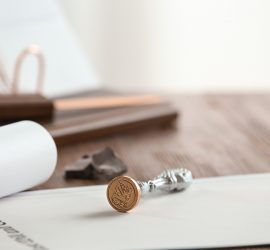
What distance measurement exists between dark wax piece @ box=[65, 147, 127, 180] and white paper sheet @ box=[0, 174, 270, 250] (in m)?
0.07

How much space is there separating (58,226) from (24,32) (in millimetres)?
1010

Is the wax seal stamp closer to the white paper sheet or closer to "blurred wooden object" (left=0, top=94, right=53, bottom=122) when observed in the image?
the white paper sheet

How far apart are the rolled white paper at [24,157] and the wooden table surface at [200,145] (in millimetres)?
67

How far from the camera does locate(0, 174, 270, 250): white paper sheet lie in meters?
0.86

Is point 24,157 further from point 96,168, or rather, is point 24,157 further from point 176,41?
point 176,41

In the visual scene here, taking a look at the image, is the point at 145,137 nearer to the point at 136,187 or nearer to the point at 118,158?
the point at 118,158

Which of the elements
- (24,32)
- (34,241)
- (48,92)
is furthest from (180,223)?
(24,32)

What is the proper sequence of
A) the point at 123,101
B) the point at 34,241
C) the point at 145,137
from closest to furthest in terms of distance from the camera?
the point at 34,241
the point at 145,137
the point at 123,101

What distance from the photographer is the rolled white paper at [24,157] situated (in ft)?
3.32

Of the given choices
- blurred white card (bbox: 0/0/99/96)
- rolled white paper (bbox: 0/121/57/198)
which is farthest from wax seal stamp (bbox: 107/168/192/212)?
blurred white card (bbox: 0/0/99/96)

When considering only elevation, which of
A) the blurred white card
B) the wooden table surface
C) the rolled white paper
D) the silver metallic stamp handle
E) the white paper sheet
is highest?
the blurred white card

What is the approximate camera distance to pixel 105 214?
97 centimetres

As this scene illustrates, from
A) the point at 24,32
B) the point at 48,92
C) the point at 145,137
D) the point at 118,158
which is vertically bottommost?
the point at 118,158

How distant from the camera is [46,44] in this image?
1.88 meters
